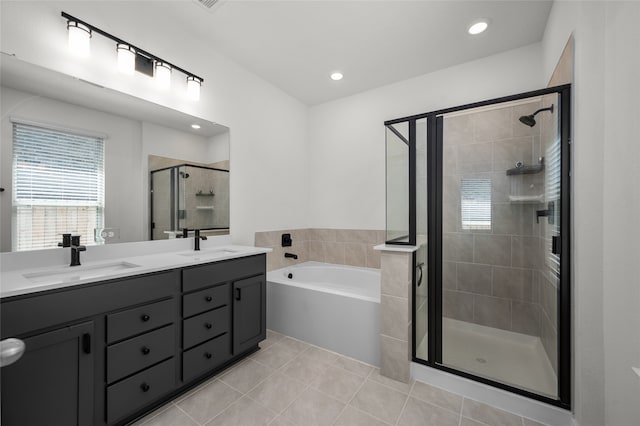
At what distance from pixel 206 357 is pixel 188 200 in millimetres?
1230

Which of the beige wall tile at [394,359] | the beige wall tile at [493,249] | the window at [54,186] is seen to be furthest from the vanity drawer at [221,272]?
the beige wall tile at [493,249]

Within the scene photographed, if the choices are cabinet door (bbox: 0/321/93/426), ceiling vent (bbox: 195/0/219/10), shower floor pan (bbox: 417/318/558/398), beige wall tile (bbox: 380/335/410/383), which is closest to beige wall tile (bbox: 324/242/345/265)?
beige wall tile (bbox: 380/335/410/383)

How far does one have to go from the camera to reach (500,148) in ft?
6.28

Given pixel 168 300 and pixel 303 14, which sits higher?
pixel 303 14

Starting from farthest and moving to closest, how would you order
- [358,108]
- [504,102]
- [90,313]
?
[358,108], [504,102], [90,313]

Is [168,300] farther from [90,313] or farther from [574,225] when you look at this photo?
[574,225]

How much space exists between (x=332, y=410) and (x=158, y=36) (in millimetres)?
2885

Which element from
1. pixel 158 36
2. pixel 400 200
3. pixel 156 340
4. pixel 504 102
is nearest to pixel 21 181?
pixel 156 340

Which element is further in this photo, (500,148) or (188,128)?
(188,128)

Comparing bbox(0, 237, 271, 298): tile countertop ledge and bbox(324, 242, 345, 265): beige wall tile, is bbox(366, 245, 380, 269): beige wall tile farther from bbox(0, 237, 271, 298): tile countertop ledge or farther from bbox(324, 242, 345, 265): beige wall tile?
bbox(0, 237, 271, 298): tile countertop ledge

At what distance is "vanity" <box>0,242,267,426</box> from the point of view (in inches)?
44.4

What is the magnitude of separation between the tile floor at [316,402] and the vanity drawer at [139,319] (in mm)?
539

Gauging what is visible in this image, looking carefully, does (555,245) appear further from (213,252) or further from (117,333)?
(117,333)

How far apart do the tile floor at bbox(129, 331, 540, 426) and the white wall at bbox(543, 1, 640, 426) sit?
58 centimetres
